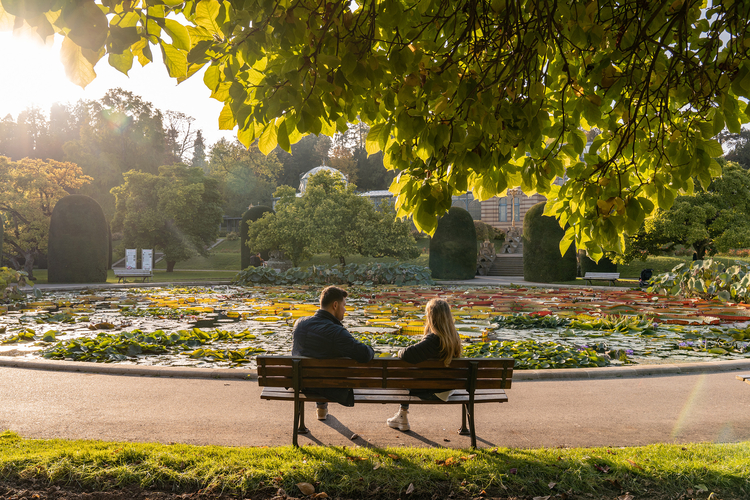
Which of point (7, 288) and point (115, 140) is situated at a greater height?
point (115, 140)

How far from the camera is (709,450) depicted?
4.47 meters

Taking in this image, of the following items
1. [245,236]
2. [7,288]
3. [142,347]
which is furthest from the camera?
[245,236]

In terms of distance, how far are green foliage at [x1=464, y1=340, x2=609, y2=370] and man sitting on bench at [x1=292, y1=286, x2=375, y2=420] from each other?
3.75 m

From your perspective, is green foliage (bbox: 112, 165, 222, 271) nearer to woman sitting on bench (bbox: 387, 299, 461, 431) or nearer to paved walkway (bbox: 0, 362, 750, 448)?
paved walkway (bbox: 0, 362, 750, 448)

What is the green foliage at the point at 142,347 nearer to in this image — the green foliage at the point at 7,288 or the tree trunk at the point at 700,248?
the green foliage at the point at 7,288

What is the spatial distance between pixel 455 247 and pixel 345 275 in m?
6.47

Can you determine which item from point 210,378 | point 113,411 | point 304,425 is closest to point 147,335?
point 210,378

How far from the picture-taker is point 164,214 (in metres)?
38.7

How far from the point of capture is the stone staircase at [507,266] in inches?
1351

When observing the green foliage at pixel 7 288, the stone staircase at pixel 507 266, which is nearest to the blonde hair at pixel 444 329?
the green foliage at pixel 7 288

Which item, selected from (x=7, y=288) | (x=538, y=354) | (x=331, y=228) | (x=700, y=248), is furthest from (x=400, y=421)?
(x=700, y=248)

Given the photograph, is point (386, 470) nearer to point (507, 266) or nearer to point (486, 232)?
point (507, 266)

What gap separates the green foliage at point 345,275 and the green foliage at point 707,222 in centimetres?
1105

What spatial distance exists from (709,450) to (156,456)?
449cm
